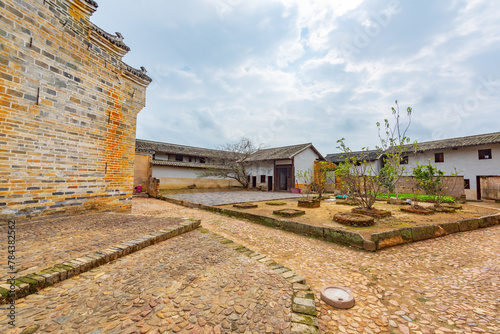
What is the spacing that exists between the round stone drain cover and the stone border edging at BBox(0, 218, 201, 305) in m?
3.26

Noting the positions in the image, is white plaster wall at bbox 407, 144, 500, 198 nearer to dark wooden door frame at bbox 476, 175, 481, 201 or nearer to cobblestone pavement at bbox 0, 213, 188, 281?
dark wooden door frame at bbox 476, 175, 481, 201

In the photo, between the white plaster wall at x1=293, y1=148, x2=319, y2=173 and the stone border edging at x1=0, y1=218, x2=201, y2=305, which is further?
the white plaster wall at x1=293, y1=148, x2=319, y2=173

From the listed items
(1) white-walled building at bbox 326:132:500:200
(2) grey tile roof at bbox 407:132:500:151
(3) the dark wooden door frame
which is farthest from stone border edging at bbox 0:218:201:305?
(2) grey tile roof at bbox 407:132:500:151

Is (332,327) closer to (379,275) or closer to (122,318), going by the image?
(379,275)

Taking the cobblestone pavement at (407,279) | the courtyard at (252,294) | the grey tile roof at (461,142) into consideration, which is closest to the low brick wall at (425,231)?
the cobblestone pavement at (407,279)

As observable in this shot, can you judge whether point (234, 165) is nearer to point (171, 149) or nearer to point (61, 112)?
point (171, 149)

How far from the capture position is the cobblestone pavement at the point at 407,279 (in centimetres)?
221

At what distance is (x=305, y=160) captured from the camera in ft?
70.3

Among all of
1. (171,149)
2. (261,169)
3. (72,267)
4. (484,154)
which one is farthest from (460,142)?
(171,149)

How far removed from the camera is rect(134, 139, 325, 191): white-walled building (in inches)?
800

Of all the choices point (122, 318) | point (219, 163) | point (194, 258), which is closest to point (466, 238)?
point (194, 258)

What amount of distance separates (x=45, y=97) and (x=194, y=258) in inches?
209

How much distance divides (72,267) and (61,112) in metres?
4.44

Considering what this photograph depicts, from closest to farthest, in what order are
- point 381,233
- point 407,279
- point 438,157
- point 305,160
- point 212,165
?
point 407,279 < point 381,233 < point 438,157 < point 305,160 < point 212,165
